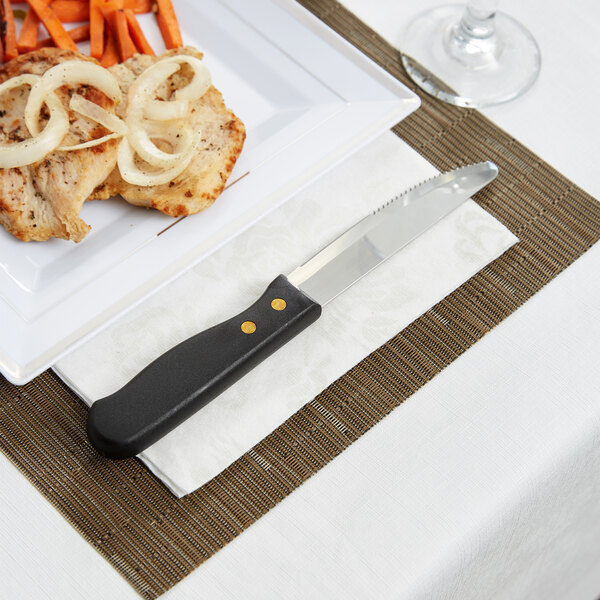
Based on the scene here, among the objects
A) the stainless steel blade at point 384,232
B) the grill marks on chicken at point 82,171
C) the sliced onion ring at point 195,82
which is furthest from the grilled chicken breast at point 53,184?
the stainless steel blade at point 384,232

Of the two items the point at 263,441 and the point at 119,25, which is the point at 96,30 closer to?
the point at 119,25

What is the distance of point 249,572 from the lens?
113cm

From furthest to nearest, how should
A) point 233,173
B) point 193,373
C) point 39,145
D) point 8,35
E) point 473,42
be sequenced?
point 473,42 → point 8,35 → point 233,173 → point 39,145 → point 193,373

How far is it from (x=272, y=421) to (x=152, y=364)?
0.70 feet

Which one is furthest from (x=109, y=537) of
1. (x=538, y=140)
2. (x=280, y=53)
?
(x=538, y=140)

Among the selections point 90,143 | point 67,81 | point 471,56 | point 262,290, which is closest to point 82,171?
point 90,143

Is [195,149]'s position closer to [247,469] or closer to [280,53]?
[280,53]

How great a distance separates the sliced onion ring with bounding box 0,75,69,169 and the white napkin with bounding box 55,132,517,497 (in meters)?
0.31

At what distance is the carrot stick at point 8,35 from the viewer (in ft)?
5.14

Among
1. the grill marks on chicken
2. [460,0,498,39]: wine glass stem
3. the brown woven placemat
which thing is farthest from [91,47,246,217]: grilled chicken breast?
[460,0,498,39]: wine glass stem

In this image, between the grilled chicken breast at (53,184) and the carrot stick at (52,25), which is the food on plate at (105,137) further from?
the carrot stick at (52,25)

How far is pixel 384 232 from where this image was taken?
140 cm

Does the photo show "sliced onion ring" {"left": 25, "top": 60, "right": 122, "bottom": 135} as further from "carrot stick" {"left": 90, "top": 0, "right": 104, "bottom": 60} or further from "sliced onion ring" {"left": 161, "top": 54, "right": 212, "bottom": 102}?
"carrot stick" {"left": 90, "top": 0, "right": 104, "bottom": 60}

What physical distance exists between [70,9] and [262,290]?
2.51ft
